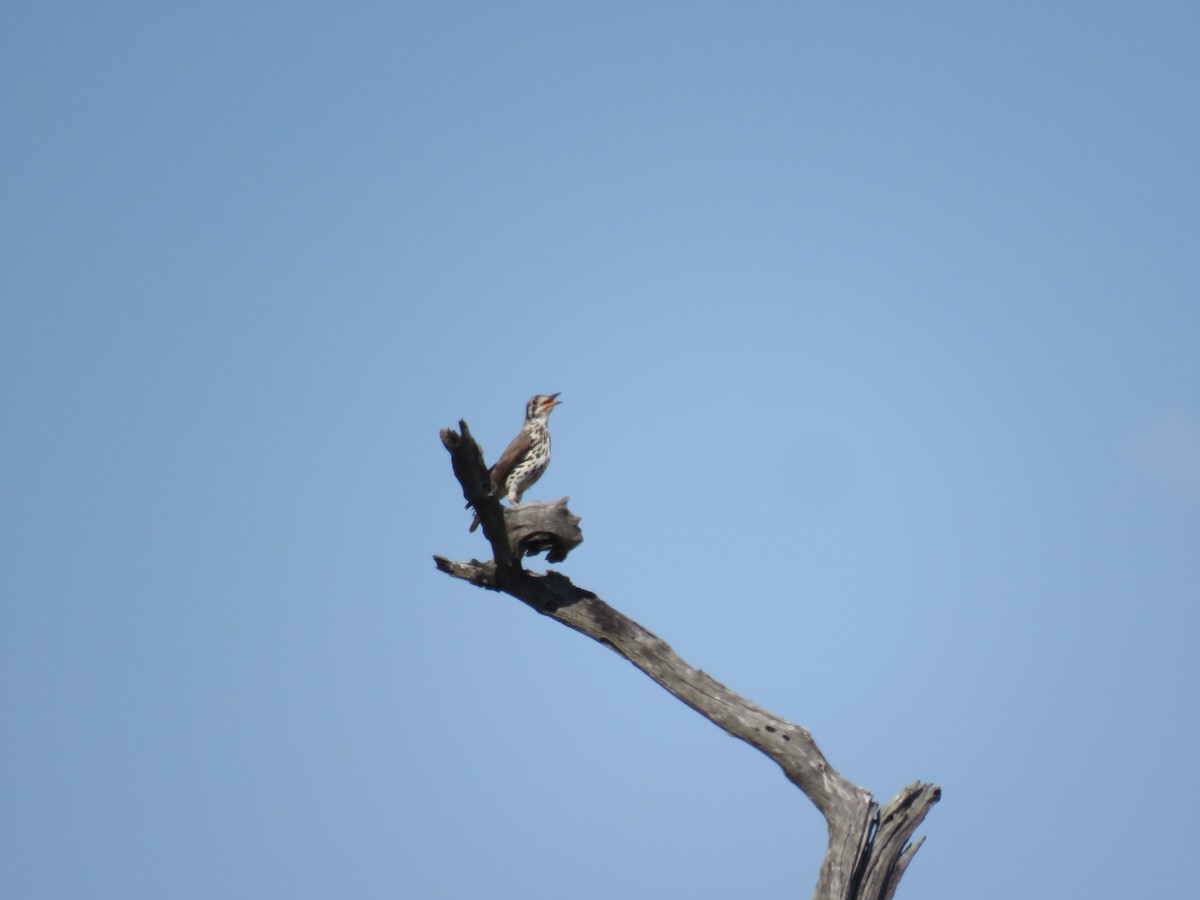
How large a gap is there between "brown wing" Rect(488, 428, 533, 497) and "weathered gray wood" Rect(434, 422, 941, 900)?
6.52 feet

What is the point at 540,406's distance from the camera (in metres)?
11.9

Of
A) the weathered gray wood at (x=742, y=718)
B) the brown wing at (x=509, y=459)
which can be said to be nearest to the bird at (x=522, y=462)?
the brown wing at (x=509, y=459)

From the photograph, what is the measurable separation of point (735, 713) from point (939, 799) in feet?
4.77

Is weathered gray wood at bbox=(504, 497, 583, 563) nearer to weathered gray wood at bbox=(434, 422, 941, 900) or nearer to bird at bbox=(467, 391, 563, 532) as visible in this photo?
weathered gray wood at bbox=(434, 422, 941, 900)

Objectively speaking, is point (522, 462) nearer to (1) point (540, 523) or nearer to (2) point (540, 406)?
(2) point (540, 406)

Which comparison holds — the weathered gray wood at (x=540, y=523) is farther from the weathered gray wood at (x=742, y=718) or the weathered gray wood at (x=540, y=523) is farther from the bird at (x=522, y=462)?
the bird at (x=522, y=462)

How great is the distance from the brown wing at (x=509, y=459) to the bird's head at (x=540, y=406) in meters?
Result: 0.39

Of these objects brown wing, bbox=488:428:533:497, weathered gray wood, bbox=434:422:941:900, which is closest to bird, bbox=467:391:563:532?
brown wing, bbox=488:428:533:497

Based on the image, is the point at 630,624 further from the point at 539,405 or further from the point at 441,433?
the point at 539,405

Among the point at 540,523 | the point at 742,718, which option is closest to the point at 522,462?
the point at 540,523

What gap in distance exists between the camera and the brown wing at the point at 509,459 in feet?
37.0

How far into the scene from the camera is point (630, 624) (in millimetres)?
8977

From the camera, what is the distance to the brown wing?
11.3m

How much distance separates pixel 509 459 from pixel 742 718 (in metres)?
3.74
